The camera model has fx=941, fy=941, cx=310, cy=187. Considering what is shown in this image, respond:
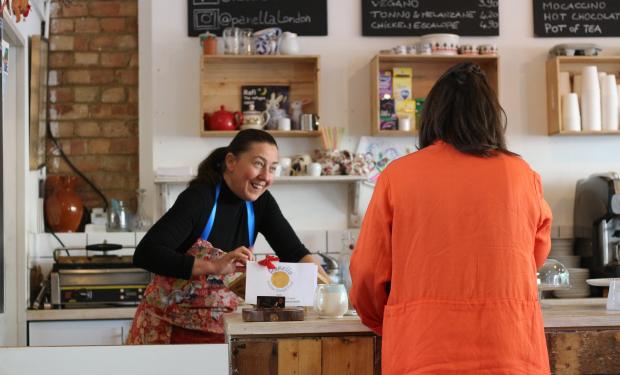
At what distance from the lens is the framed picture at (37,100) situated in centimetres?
479

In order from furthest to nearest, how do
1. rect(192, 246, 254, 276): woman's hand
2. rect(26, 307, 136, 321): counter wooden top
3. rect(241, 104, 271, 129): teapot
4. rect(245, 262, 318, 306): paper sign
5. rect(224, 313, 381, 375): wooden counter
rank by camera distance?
1. rect(241, 104, 271, 129): teapot
2. rect(26, 307, 136, 321): counter wooden top
3. rect(192, 246, 254, 276): woman's hand
4. rect(245, 262, 318, 306): paper sign
5. rect(224, 313, 381, 375): wooden counter

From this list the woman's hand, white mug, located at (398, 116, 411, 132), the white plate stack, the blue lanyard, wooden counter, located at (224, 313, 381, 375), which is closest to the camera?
wooden counter, located at (224, 313, 381, 375)

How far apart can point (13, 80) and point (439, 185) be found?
326cm

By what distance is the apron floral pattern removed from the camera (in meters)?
2.98

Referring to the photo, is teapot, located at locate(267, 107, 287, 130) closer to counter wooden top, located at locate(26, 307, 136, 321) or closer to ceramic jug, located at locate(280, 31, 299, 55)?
ceramic jug, located at locate(280, 31, 299, 55)

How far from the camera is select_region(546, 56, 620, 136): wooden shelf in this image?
5.05m

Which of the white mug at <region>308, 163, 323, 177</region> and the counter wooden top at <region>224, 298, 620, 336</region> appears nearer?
the counter wooden top at <region>224, 298, 620, 336</region>

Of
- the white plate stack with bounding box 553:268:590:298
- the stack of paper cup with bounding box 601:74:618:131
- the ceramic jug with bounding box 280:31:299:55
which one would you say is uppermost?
the ceramic jug with bounding box 280:31:299:55

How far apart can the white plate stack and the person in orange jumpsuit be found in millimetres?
2792

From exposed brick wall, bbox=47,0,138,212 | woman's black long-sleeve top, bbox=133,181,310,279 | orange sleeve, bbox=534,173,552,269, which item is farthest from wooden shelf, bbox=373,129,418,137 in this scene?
orange sleeve, bbox=534,173,552,269

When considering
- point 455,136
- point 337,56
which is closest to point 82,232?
point 337,56

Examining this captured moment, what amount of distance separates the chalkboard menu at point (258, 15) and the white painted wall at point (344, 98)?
5 centimetres

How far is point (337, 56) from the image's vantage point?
5.11 meters

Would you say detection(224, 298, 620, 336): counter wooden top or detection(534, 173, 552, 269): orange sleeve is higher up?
detection(534, 173, 552, 269): orange sleeve
